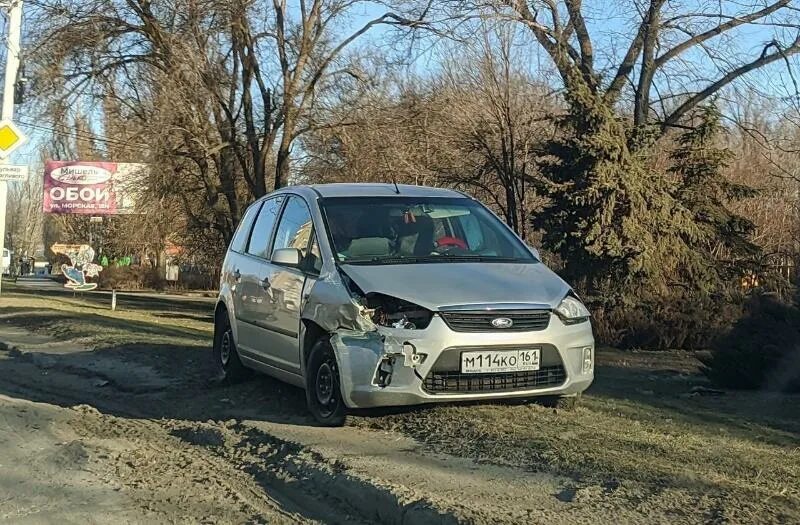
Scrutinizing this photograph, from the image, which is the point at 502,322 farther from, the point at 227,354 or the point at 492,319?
the point at 227,354

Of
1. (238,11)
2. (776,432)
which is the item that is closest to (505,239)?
(776,432)

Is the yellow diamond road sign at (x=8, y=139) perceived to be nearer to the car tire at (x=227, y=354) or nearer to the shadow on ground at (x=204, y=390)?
the shadow on ground at (x=204, y=390)

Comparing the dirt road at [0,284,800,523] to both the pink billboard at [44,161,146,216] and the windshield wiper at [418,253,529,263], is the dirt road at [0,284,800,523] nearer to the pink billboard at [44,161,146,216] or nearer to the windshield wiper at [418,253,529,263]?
the windshield wiper at [418,253,529,263]

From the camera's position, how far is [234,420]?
23.6 ft

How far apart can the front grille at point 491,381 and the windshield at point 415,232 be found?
106 centimetres

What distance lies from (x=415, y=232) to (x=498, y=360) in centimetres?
154

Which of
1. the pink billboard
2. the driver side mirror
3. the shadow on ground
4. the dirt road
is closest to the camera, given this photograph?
the dirt road

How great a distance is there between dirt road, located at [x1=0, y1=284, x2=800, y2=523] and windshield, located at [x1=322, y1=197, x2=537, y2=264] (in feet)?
3.95

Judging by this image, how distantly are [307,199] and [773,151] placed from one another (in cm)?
Result: 1737

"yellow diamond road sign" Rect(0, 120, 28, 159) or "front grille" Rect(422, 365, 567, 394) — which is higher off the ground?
"yellow diamond road sign" Rect(0, 120, 28, 159)

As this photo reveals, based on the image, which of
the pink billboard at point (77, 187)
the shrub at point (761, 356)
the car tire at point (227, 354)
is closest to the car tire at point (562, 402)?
the shrub at point (761, 356)

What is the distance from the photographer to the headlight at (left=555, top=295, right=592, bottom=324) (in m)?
6.40

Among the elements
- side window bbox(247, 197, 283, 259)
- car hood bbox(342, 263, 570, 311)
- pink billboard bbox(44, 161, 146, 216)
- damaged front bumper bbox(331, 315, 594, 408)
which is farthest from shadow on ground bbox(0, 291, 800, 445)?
pink billboard bbox(44, 161, 146, 216)

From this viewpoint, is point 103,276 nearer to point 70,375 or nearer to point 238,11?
point 238,11
